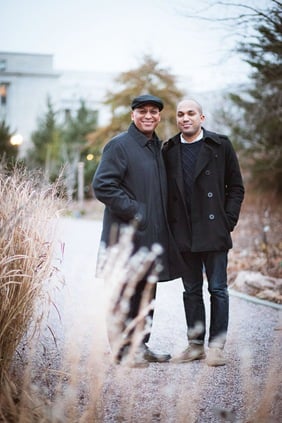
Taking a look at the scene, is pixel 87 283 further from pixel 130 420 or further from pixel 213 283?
pixel 130 420

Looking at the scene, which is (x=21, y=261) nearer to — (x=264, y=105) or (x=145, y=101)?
(x=145, y=101)

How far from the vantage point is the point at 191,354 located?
148 inches

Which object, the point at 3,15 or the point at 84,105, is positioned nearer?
the point at 3,15

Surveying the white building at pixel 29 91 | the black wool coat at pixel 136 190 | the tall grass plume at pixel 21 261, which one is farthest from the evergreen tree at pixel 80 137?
the tall grass plume at pixel 21 261

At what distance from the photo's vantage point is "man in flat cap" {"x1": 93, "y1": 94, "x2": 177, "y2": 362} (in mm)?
3549

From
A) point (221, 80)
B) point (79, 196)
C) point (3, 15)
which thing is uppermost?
point (3, 15)

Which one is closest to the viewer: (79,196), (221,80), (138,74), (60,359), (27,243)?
(27,243)

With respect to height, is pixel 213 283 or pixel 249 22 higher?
pixel 249 22

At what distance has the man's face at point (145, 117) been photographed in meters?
3.74

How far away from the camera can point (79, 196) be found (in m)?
22.9

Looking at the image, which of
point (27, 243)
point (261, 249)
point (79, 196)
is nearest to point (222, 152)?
point (27, 243)

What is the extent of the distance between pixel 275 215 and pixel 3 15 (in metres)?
5.81

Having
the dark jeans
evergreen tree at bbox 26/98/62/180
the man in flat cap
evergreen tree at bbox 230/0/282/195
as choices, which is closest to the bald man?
the dark jeans

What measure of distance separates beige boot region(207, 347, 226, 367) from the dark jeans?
5cm
